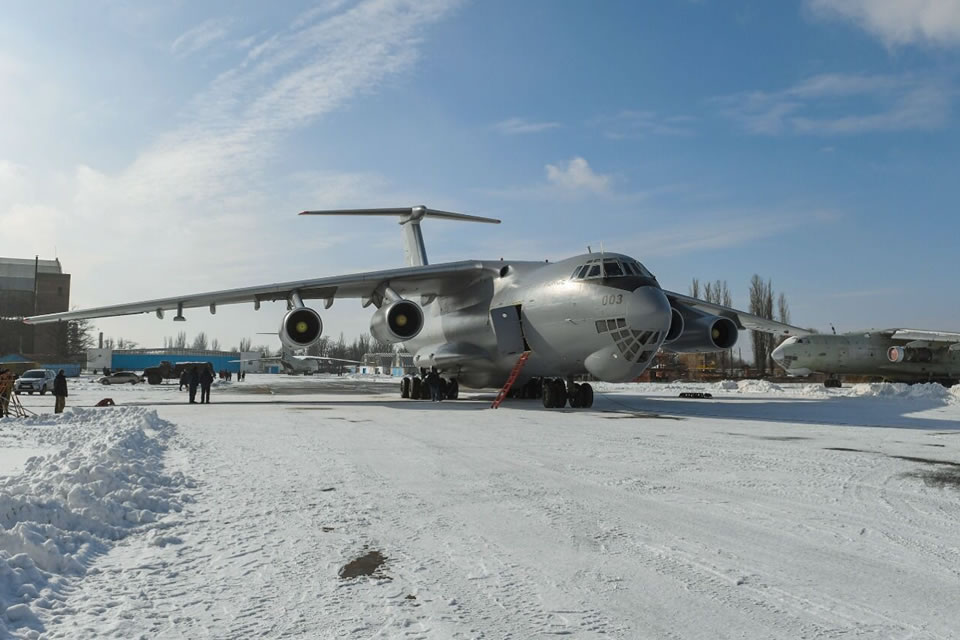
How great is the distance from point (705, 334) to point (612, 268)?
5184 millimetres

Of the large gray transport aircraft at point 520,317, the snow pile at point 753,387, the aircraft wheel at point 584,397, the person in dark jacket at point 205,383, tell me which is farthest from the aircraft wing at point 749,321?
the person in dark jacket at point 205,383

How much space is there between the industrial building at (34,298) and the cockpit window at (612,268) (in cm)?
7135

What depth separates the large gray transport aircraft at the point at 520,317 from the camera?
13391 millimetres

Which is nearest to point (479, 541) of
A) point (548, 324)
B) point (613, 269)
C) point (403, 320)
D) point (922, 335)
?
point (613, 269)

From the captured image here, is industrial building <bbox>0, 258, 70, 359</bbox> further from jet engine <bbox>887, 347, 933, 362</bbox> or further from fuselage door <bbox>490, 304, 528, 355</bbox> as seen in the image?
jet engine <bbox>887, 347, 933, 362</bbox>

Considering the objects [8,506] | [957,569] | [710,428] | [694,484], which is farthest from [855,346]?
[8,506]

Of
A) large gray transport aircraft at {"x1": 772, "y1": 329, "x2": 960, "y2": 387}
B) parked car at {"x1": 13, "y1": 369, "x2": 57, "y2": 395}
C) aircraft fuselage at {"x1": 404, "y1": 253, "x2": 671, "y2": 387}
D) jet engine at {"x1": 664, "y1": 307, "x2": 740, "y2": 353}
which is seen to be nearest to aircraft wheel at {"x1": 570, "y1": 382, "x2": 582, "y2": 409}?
aircraft fuselage at {"x1": 404, "y1": 253, "x2": 671, "y2": 387}

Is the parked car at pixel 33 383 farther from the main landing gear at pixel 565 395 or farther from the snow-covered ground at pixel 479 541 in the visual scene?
the snow-covered ground at pixel 479 541

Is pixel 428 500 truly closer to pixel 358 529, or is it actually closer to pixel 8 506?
pixel 358 529

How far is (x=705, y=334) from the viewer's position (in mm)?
17609

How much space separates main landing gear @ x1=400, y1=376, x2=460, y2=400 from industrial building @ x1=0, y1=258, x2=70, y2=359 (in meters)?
62.6

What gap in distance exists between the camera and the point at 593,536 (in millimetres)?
4152

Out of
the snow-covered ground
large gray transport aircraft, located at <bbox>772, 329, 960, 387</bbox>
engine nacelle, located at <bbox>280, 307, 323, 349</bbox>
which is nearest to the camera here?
the snow-covered ground

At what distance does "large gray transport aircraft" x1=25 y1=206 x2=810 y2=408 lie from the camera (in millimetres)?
13391
